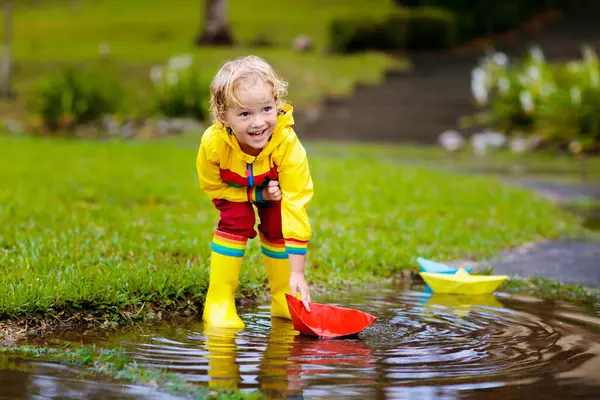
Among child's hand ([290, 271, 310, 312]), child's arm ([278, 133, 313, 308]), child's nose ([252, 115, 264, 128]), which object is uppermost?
child's nose ([252, 115, 264, 128])

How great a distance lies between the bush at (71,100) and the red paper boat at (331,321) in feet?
42.7

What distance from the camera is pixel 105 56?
24.1m

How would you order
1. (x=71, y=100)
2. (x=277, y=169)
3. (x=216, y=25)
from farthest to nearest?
1. (x=216, y=25)
2. (x=71, y=100)
3. (x=277, y=169)

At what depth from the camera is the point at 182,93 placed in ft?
58.4

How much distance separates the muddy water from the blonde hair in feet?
3.50

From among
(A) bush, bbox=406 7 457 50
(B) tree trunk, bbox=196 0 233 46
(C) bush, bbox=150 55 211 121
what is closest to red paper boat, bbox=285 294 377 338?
(C) bush, bbox=150 55 211 121

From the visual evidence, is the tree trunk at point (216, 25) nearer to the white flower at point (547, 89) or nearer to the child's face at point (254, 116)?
the white flower at point (547, 89)

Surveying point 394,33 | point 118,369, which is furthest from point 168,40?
point 118,369

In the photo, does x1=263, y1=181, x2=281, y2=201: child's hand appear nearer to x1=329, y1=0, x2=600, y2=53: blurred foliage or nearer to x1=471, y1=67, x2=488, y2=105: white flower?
x1=471, y1=67, x2=488, y2=105: white flower

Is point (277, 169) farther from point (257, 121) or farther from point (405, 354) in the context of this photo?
point (405, 354)

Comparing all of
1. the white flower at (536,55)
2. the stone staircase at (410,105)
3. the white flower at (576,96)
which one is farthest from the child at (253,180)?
the stone staircase at (410,105)

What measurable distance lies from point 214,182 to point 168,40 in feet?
83.1

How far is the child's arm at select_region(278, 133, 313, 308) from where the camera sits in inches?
176

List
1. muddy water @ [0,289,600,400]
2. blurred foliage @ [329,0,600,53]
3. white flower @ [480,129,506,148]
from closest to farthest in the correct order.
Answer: muddy water @ [0,289,600,400] → white flower @ [480,129,506,148] → blurred foliage @ [329,0,600,53]
